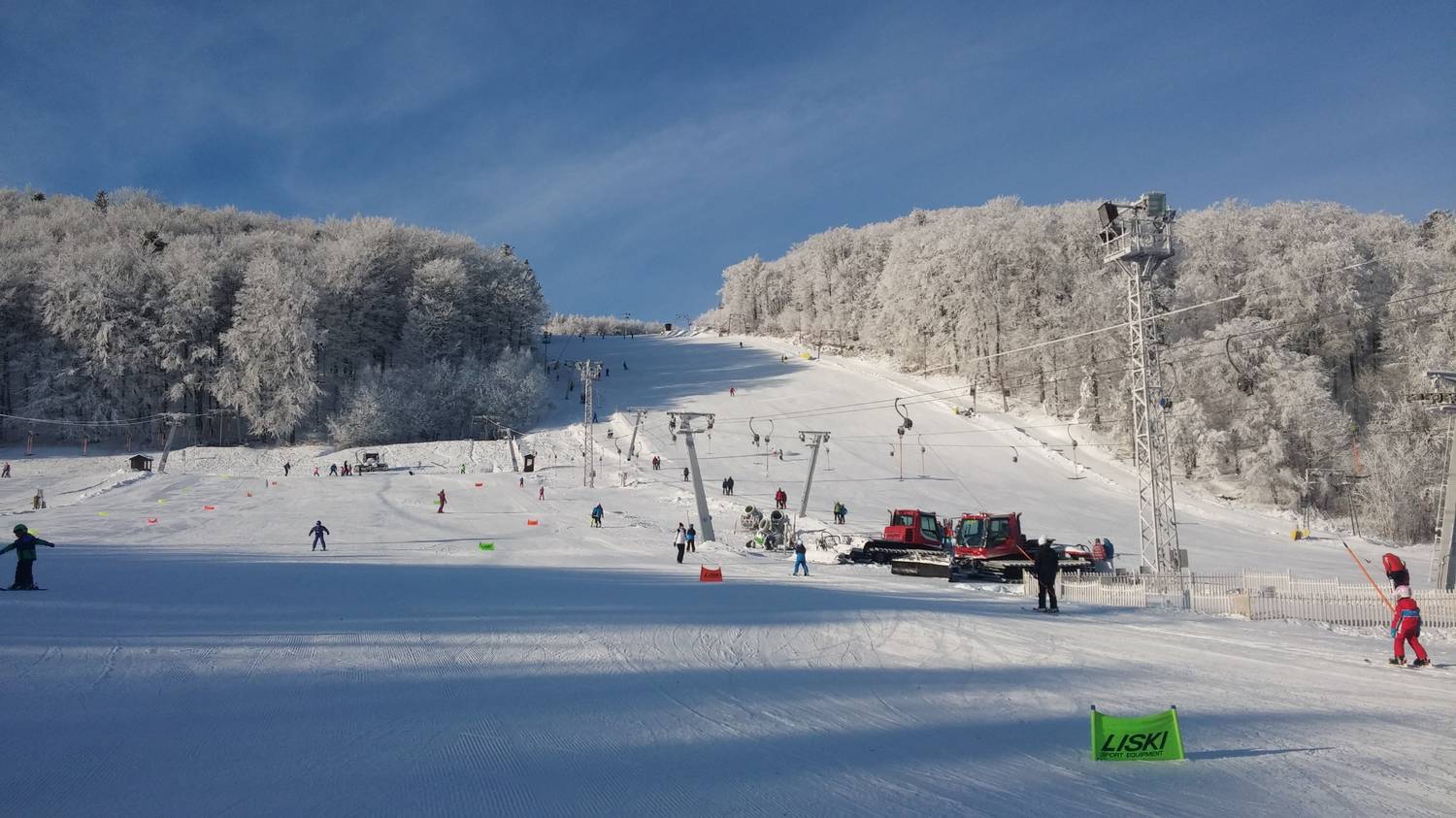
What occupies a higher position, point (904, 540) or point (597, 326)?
point (597, 326)

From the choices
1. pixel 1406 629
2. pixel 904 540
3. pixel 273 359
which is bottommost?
pixel 1406 629

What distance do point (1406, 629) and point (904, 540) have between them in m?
15.8

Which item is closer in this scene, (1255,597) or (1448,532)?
(1255,597)

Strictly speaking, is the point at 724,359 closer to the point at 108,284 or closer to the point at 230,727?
the point at 108,284

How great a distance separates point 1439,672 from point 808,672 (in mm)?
8468

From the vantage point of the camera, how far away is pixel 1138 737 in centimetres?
633

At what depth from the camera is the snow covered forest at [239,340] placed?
212 ft

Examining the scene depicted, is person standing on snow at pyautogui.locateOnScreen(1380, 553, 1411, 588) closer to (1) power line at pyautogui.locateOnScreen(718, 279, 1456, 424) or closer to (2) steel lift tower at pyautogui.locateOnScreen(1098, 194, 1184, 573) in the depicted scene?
(2) steel lift tower at pyautogui.locateOnScreen(1098, 194, 1184, 573)

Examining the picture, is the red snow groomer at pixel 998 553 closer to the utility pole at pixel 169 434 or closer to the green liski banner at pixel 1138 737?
the green liski banner at pixel 1138 737

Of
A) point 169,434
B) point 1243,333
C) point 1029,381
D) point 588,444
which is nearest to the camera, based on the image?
point 588,444

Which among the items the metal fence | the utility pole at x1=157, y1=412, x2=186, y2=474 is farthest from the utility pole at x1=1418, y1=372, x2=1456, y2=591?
the utility pole at x1=157, y1=412, x2=186, y2=474

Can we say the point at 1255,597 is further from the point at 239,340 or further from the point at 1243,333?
the point at 239,340

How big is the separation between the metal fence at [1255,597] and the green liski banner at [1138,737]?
41.1 feet

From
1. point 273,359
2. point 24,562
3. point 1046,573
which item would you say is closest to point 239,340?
point 273,359
